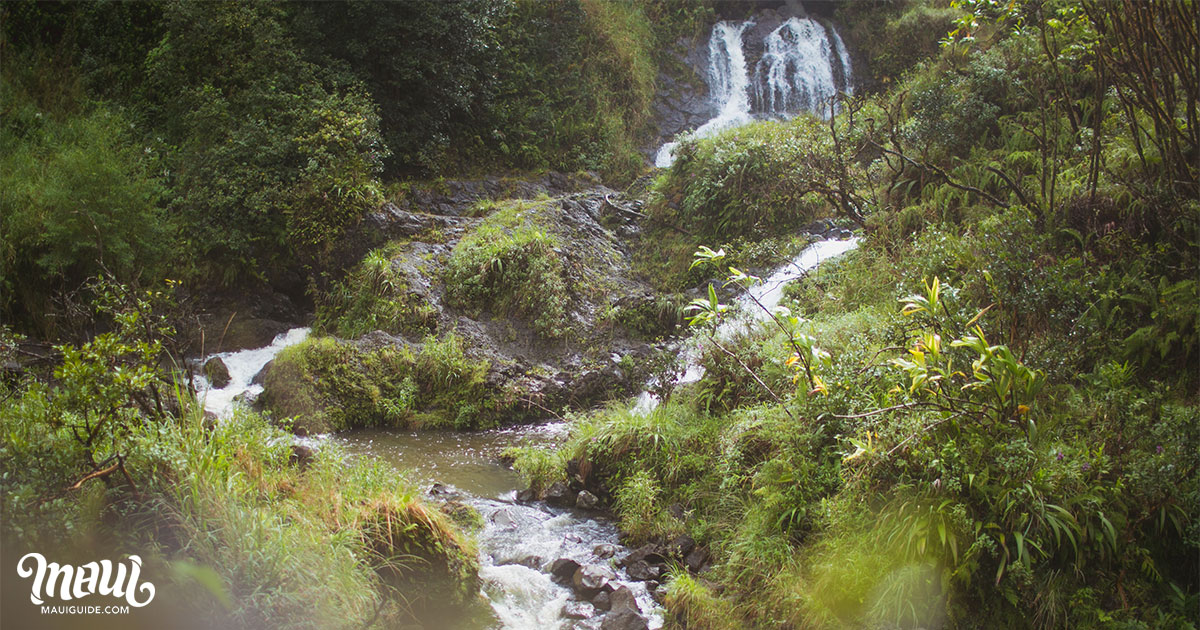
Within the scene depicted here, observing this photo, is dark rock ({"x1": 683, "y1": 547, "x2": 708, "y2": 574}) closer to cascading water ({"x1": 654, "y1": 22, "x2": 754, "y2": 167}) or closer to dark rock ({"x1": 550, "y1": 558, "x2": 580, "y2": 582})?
dark rock ({"x1": 550, "y1": 558, "x2": 580, "y2": 582})

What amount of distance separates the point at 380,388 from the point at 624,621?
550 cm

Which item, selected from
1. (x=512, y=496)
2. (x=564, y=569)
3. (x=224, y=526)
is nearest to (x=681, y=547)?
(x=564, y=569)

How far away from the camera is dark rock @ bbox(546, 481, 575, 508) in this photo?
6828 mm

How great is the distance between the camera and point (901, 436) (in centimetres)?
463

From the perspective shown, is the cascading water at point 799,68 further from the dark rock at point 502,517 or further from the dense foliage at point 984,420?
the dark rock at point 502,517

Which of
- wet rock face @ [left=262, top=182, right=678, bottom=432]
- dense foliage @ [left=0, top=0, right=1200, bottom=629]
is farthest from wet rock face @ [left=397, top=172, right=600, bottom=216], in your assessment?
dense foliage @ [left=0, top=0, right=1200, bottom=629]

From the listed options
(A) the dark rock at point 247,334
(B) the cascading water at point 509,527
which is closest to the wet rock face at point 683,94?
(A) the dark rock at point 247,334

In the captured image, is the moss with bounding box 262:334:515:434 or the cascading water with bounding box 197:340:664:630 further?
the moss with bounding box 262:334:515:434

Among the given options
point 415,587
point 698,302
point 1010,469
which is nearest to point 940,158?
point 698,302

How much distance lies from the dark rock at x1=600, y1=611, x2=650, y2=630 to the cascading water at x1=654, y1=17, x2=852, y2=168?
37.8 ft

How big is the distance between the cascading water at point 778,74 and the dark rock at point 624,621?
37.8 ft

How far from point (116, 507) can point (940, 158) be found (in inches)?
379

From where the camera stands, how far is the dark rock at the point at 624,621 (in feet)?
15.9

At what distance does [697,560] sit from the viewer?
218 inches
